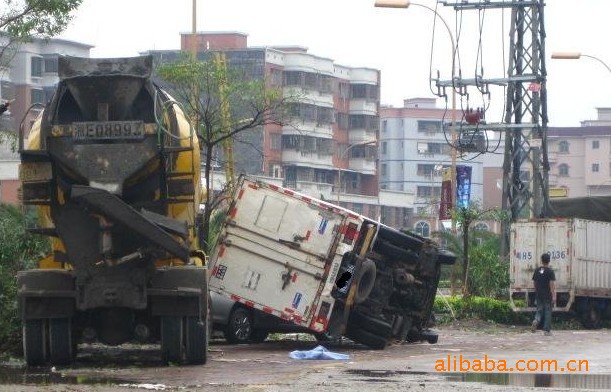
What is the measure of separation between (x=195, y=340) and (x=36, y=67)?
249 feet

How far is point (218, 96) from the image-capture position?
34500 mm

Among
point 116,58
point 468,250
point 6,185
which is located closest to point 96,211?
point 116,58

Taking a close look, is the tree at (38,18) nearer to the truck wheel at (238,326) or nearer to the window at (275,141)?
the truck wheel at (238,326)

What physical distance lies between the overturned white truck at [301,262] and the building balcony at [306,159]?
72063mm

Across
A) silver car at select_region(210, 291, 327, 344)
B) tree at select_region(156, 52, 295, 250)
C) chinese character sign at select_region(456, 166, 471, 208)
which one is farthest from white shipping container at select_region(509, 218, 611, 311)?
silver car at select_region(210, 291, 327, 344)

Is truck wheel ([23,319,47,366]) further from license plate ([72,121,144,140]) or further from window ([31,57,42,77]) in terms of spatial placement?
window ([31,57,42,77])

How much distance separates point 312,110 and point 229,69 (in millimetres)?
61422

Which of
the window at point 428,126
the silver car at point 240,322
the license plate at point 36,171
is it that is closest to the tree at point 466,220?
the silver car at point 240,322

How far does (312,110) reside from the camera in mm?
97062

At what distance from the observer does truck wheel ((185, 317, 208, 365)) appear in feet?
61.5

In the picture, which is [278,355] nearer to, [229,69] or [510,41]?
[229,69]

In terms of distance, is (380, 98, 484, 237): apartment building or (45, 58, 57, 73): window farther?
(380, 98, 484, 237): apartment building
